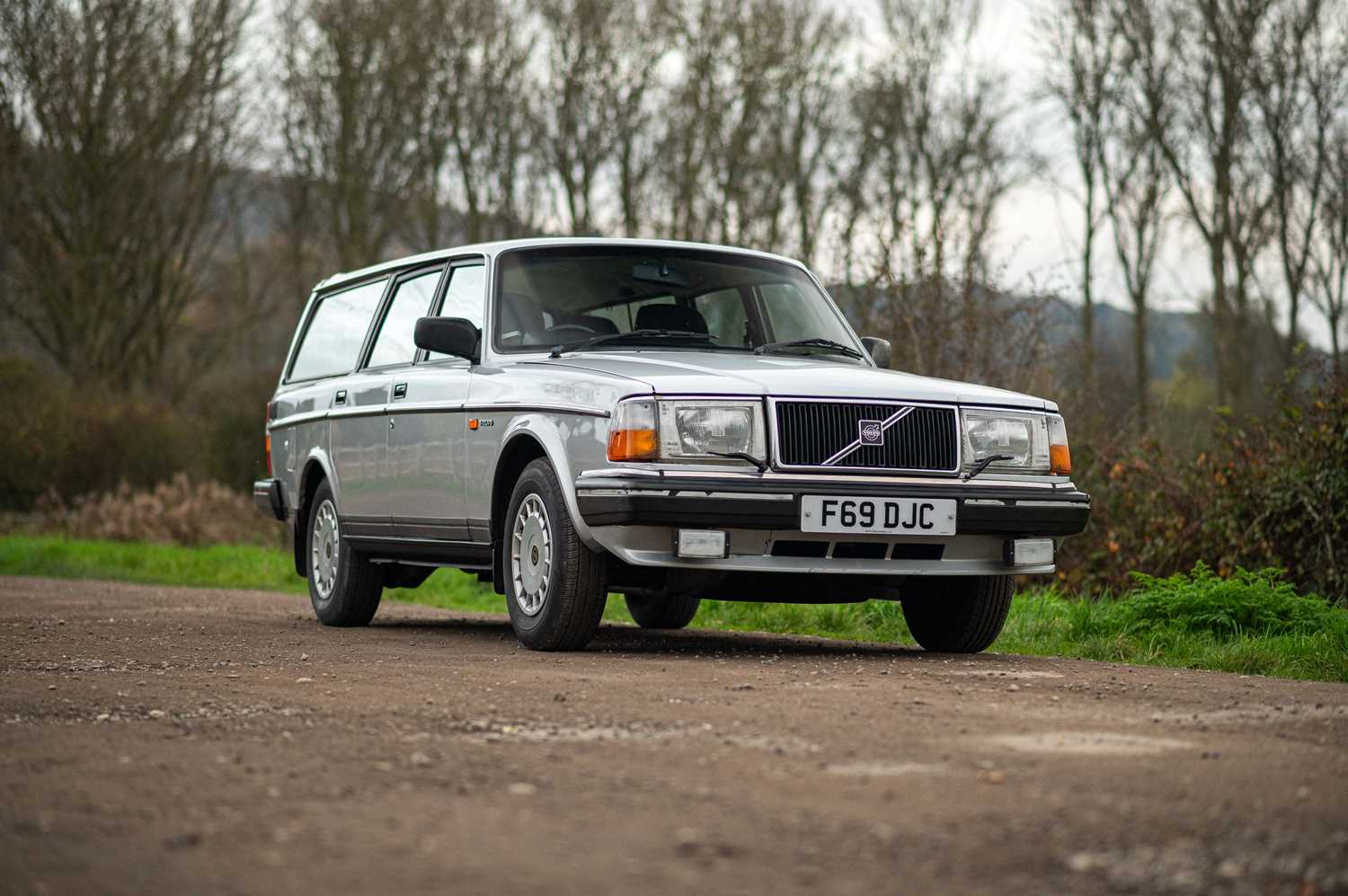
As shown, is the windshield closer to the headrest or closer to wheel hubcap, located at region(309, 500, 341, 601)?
the headrest

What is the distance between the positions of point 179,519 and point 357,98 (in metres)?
13.0

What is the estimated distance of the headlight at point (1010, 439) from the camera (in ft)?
25.1

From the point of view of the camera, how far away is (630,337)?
27.9ft

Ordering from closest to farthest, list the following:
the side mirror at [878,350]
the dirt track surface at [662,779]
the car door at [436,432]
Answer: the dirt track surface at [662,779] < the car door at [436,432] < the side mirror at [878,350]

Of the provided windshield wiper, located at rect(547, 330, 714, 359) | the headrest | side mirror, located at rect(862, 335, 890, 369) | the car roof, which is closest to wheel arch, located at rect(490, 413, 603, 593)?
windshield wiper, located at rect(547, 330, 714, 359)

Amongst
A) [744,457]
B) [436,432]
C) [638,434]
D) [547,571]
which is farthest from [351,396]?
[744,457]

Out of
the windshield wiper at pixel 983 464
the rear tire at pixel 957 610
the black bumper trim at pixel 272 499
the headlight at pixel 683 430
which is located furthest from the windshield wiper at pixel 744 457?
the black bumper trim at pixel 272 499

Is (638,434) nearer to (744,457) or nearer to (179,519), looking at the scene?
(744,457)

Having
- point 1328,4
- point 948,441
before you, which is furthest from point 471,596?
point 1328,4

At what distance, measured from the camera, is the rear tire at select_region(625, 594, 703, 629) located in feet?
34.6

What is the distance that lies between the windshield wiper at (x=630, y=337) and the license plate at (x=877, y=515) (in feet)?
5.45

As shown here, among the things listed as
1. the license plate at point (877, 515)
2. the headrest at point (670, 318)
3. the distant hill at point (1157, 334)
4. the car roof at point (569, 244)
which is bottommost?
the license plate at point (877, 515)

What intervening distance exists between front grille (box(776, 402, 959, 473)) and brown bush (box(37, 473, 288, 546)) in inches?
564

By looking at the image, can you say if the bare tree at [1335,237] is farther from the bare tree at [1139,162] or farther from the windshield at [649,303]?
the windshield at [649,303]
